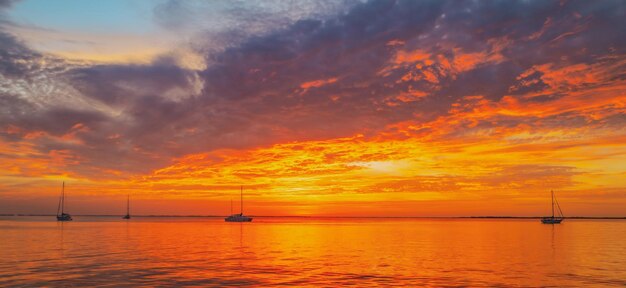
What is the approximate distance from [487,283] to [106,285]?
32.6 metres

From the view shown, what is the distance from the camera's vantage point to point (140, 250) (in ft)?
238

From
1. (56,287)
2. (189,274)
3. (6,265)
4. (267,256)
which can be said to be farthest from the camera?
(267,256)

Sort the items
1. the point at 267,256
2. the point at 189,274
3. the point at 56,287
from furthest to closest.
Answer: the point at 267,256 < the point at 189,274 < the point at 56,287

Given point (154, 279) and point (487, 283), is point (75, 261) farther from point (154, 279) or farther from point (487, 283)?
point (487, 283)

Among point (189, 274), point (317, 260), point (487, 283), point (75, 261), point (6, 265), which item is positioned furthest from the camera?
point (317, 260)

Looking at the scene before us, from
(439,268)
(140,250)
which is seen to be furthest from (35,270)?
(439,268)

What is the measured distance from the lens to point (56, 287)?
38.6 m

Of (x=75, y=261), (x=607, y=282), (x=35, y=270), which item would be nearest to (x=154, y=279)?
Result: (x=35, y=270)

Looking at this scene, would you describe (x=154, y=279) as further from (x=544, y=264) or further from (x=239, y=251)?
(x=544, y=264)

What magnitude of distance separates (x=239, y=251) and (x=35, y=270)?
31.0 metres

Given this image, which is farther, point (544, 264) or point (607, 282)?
point (544, 264)

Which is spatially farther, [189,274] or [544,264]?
[544,264]

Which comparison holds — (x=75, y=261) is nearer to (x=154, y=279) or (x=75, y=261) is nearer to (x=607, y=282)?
(x=154, y=279)

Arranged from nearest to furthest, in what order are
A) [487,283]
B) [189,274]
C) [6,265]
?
[487,283] → [189,274] → [6,265]
